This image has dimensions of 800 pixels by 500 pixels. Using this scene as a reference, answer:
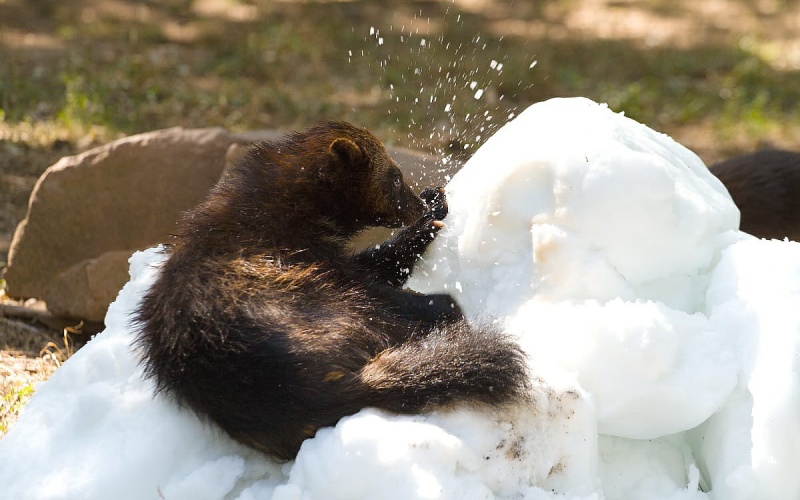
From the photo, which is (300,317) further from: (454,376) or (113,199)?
(113,199)

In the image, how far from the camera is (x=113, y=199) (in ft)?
19.9

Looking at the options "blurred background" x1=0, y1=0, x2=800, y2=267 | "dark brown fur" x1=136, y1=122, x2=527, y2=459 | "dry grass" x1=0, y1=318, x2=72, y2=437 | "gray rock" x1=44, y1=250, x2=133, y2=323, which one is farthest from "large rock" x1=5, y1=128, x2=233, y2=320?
"dark brown fur" x1=136, y1=122, x2=527, y2=459

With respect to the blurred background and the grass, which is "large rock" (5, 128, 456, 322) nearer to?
the blurred background

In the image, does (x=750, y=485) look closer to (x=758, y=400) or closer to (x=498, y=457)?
(x=758, y=400)

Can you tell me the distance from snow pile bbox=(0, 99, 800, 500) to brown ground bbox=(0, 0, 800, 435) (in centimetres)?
377

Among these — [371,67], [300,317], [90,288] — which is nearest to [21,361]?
[90,288]

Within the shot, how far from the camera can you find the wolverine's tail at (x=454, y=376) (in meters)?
2.98

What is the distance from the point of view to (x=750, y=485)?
9.51 ft

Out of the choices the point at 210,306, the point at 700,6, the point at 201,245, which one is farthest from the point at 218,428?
the point at 700,6

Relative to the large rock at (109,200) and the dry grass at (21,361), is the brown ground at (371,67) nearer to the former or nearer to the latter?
the large rock at (109,200)

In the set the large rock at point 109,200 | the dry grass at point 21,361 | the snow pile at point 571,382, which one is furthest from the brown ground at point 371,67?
the snow pile at point 571,382

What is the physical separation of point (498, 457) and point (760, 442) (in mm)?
795

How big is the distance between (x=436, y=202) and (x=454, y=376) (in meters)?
1.26

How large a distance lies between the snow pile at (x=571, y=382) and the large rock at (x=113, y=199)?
238 cm
